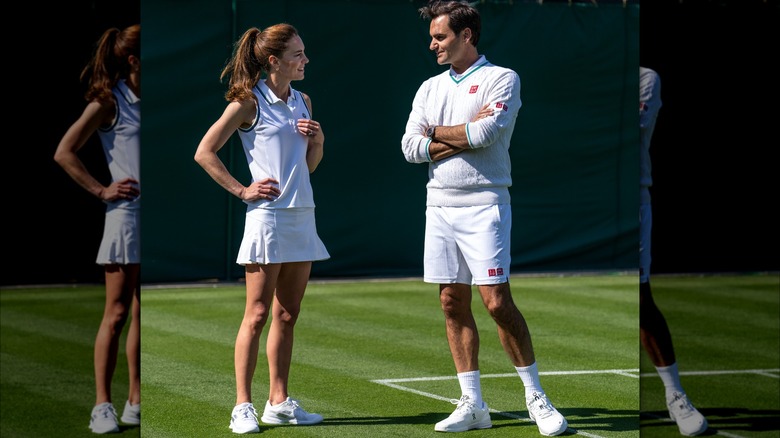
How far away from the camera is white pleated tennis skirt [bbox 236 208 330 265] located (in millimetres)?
4352

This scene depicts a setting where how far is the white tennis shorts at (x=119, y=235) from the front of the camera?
74 cm

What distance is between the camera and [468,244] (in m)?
4.32

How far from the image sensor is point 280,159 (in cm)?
446

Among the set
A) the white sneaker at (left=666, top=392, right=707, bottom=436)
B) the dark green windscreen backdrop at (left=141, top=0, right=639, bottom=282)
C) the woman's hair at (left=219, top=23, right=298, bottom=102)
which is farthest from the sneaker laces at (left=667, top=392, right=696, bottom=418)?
the dark green windscreen backdrop at (left=141, top=0, right=639, bottom=282)

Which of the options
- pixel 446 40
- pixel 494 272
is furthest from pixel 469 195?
pixel 446 40

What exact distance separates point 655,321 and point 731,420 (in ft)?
0.28

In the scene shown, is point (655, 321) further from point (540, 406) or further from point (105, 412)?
point (540, 406)

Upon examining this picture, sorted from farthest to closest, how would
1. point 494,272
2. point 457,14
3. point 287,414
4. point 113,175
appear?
point 287,414, point 457,14, point 494,272, point 113,175

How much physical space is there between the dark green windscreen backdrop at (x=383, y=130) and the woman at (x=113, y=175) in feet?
29.5

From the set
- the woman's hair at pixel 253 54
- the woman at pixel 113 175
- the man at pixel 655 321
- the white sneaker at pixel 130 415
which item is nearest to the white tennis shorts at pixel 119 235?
the woman at pixel 113 175

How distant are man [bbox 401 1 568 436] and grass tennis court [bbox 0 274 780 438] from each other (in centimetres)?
25

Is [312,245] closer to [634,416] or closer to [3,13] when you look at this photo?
[634,416]

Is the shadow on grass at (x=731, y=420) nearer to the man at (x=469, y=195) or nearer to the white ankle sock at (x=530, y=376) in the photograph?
the man at (x=469, y=195)

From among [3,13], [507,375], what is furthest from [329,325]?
[3,13]
